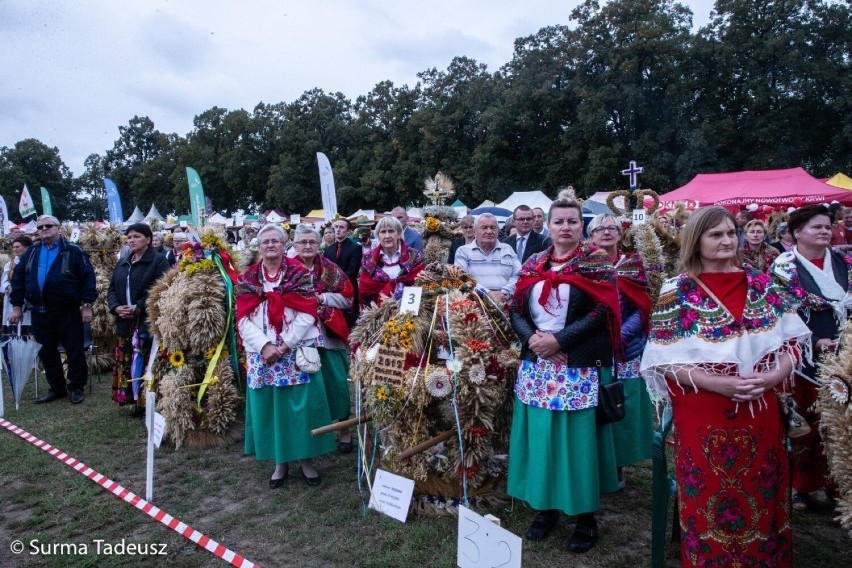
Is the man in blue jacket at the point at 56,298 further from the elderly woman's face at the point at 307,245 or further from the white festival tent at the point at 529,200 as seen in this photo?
the white festival tent at the point at 529,200

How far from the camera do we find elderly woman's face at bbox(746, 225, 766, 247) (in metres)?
6.60

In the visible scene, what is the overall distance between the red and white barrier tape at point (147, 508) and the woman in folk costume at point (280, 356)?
804 millimetres

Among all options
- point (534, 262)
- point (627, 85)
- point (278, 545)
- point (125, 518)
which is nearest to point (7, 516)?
point (125, 518)

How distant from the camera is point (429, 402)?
12.4 ft

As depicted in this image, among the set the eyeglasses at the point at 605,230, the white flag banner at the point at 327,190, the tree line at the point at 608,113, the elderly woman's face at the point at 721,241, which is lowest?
the elderly woman's face at the point at 721,241

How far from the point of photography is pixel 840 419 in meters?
2.52

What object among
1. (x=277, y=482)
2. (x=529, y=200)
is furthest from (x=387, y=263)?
(x=529, y=200)

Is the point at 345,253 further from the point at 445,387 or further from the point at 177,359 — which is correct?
the point at 445,387

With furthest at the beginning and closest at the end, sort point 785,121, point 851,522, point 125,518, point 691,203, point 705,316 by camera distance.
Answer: point 785,121
point 691,203
point 125,518
point 705,316
point 851,522

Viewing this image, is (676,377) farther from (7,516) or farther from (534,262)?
(7,516)

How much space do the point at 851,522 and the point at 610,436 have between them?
126 centimetres

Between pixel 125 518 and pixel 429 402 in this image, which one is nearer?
pixel 429 402

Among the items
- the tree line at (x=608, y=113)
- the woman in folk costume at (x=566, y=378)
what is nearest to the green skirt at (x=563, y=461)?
the woman in folk costume at (x=566, y=378)

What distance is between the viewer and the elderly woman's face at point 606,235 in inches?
167
